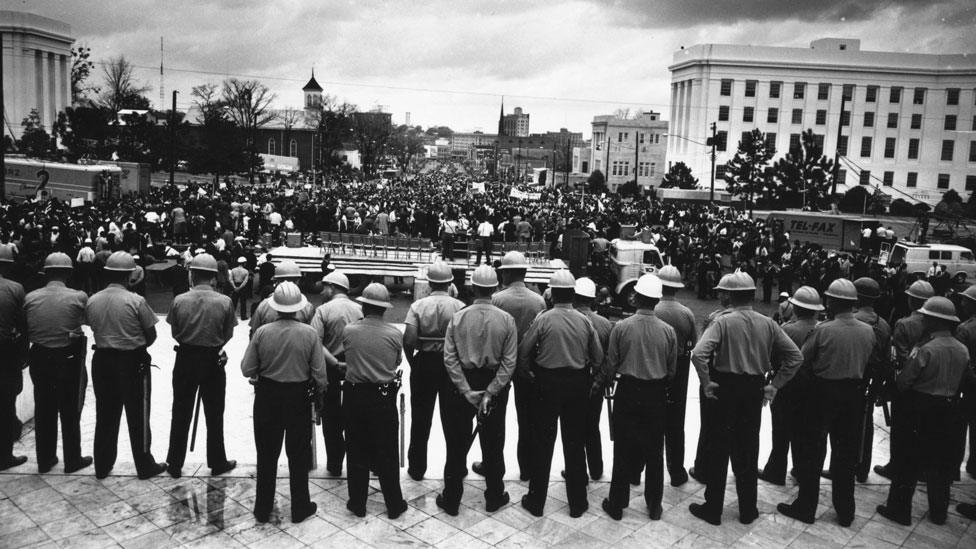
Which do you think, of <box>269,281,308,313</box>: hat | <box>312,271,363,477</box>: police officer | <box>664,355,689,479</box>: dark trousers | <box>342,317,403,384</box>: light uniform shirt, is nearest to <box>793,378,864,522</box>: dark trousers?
<box>664,355,689,479</box>: dark trousers

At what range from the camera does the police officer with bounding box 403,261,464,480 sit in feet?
20.6

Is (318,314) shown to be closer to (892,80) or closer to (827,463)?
(827,463)

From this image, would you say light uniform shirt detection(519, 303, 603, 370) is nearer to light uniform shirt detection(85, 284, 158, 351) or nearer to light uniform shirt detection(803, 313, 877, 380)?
light uniform shirt detection(803, 313, 877, 380)

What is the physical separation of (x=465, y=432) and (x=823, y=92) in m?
87.7

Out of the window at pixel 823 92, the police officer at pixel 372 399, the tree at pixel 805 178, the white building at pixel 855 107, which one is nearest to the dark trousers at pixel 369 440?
the police officer at pixel 372 399

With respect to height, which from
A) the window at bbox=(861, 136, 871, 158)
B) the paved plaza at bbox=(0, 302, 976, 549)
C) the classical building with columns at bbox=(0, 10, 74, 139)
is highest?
the classical building with columns at bbox=(0, 10, 74, 139)

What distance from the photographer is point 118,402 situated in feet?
21.1

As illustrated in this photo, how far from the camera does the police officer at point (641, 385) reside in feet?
19.5

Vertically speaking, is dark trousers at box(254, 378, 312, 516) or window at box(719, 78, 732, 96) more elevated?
window at box(719, 78, 732, 96)

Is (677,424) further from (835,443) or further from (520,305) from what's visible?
(520,305)

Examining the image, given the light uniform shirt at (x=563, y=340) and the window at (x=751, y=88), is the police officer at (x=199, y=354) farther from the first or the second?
the window at (x=751, y=88)

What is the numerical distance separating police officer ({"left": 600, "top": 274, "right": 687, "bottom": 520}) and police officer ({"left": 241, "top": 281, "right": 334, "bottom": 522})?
7.98 feet

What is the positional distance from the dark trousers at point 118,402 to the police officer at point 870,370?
253 inches

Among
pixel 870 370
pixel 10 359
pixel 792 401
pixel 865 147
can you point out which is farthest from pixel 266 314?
pixel 865 147
